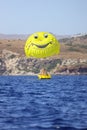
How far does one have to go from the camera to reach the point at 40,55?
89.5 m

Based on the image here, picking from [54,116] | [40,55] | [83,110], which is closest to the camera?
[54,116]

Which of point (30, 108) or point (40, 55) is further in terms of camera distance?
point (40, 55)

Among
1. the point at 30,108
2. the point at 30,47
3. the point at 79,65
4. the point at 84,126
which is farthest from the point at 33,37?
the point at 79,65

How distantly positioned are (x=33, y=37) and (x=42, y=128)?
67873 millimetres

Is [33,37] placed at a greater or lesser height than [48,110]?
greater

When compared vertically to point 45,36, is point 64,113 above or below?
below

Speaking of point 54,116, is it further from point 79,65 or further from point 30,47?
point 79,65

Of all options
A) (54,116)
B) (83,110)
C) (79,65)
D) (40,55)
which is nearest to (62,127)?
(54,116)

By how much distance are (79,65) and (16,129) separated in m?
168

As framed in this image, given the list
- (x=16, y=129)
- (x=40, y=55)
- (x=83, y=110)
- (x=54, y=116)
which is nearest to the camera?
(x=16, y=129)

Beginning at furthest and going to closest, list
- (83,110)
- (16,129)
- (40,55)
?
(40,55)
(83,110)
(16,129)

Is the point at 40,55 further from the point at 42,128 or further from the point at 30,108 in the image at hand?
the point at 42,128

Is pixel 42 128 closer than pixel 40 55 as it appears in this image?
Yes

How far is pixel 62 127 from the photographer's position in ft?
77.5
